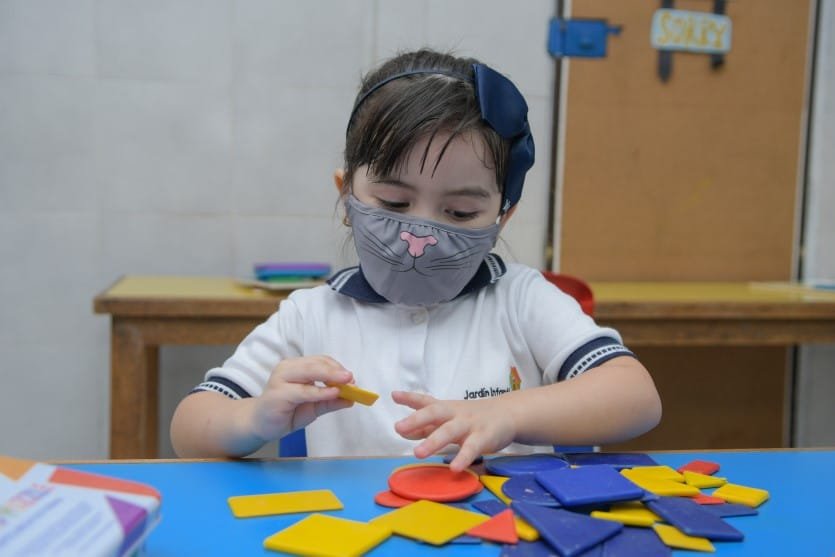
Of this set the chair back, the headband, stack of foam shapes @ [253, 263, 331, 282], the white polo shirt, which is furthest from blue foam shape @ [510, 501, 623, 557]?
stack of foam shapes @ [253, 263, 331, 282]

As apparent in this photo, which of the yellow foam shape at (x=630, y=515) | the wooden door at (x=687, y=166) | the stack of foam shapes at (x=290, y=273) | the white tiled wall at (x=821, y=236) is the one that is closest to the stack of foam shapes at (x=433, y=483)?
the yellow foam shape at (x=630, y=515)

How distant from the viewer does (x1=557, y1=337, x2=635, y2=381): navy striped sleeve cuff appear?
0.85 meters

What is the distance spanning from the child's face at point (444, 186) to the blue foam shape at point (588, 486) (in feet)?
1.13

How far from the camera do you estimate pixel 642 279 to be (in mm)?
2189

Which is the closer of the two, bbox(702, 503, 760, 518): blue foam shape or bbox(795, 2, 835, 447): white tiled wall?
bbox(702, 503, 760, 518): blue foam shape

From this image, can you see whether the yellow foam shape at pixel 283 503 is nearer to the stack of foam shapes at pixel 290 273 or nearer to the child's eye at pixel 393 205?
the child's eye at pixel 393 205

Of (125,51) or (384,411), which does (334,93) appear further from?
(384,411)

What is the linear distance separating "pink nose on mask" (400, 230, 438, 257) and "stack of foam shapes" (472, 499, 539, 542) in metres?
0.35

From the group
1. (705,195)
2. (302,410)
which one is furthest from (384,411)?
(705,195)

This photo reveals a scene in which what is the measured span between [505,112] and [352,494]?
1.59 ft

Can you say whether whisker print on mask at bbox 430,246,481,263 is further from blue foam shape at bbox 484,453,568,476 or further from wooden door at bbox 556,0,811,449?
wooden door at bbox 556,0,811,449

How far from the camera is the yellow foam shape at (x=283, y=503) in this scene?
53 centimetres

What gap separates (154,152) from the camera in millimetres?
1957

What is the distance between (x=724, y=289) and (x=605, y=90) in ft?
2.11
